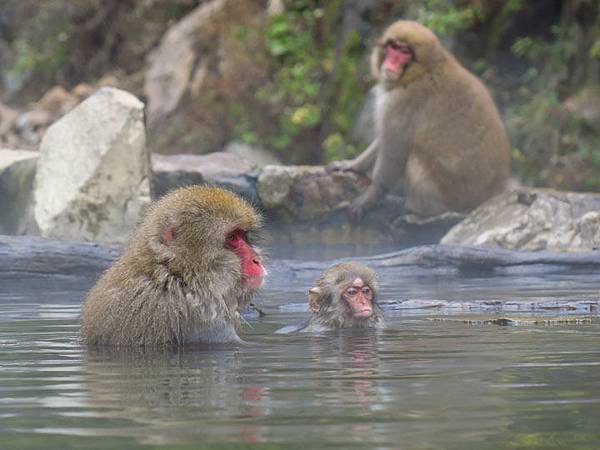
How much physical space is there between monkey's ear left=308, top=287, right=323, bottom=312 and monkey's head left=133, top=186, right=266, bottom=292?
1.64 metres

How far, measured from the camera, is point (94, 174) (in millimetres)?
12031

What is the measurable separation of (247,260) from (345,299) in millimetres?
1703

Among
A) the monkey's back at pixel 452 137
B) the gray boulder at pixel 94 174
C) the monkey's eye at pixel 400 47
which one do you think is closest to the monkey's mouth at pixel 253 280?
the gray boulder at pixel 94 174

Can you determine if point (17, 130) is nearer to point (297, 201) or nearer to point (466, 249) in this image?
point (297, 201)

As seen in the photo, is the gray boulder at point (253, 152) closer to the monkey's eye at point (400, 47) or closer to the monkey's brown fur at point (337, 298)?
the monkey's eye at point (400, 47)

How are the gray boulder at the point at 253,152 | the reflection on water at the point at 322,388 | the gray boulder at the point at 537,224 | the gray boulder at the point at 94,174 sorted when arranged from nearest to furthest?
the reflection on water at the point at 322,388 → the gray boulder at the point at 537,224 → the gray boulder at the point at 94,174 → the gray boulder at the point at 253,152

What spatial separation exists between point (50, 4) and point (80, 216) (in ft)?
32.6

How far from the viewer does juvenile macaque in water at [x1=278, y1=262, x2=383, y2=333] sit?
7.44 meters

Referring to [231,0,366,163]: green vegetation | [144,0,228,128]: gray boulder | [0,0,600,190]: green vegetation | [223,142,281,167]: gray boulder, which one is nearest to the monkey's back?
[0,0,600,190]: green vegetation

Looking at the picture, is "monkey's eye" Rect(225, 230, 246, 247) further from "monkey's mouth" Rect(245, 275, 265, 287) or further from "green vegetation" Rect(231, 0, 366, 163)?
"green vegetation" Rect(231, 0, 366, 163)

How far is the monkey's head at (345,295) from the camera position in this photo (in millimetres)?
7531

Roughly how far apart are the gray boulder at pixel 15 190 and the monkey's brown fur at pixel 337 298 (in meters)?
5.38

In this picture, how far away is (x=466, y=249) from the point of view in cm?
966

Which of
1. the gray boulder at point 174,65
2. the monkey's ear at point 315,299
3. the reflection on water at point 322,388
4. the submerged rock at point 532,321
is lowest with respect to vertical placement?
the reflection on water at point 322,388
